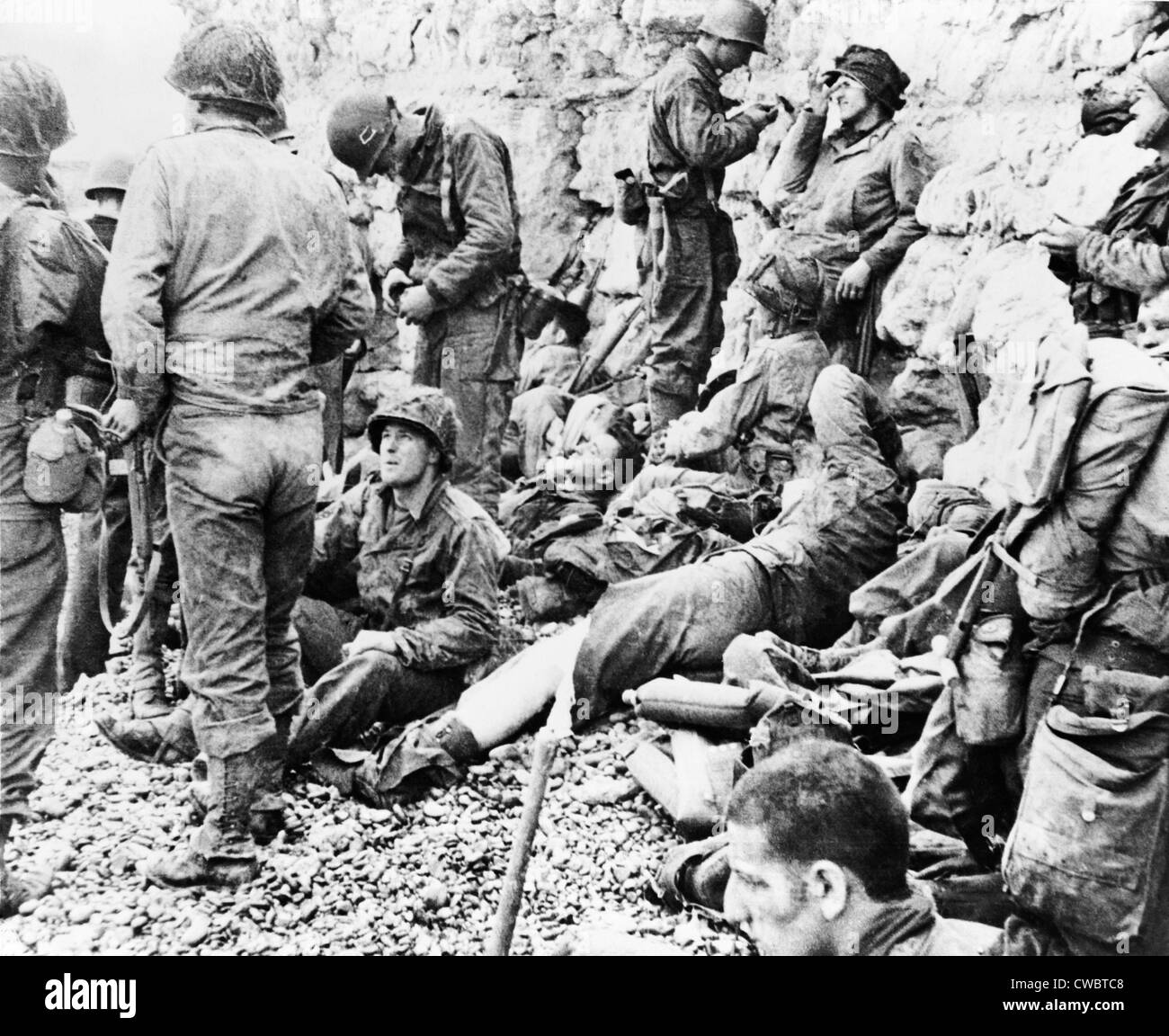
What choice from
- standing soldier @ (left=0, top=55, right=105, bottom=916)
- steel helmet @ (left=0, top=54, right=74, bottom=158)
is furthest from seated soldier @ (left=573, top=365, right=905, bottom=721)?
steel helmet @ (left=0, top=54, right=74, bottom=158)

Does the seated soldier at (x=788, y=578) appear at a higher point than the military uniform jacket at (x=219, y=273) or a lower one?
lower

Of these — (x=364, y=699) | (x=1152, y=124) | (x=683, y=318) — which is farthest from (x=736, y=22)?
(x=364, y=699)

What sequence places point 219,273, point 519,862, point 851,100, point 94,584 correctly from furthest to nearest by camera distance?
point 851,100 → point 94,584 → point 219,273 → point 519,862

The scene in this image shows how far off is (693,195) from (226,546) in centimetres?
406

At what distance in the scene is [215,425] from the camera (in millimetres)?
3953

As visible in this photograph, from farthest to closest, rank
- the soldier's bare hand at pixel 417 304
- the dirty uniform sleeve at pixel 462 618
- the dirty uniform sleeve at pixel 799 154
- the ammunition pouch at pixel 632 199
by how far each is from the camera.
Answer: the ammunition pouch at pixel 632 199
the dirty uniform sleeve at pixel 799 154
the soldier's bare hand at pixel 417 304
the dirty uniform sleeve at pixel 462 618

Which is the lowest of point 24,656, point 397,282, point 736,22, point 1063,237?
point 24,656

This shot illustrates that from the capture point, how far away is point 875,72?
6.36 m

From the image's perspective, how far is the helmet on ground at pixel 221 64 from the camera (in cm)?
396

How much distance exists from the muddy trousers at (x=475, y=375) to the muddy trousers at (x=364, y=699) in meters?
1.66

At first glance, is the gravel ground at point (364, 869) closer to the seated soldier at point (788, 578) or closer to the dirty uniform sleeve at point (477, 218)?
the seated soldier at point (788, 578)

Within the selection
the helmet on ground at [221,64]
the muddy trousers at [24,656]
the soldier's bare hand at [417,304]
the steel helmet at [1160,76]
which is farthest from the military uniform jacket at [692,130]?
the muddy trousers at [24,656]

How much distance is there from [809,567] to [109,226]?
3802mm

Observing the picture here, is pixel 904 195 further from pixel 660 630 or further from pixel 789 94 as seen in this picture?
pixel 660 630
